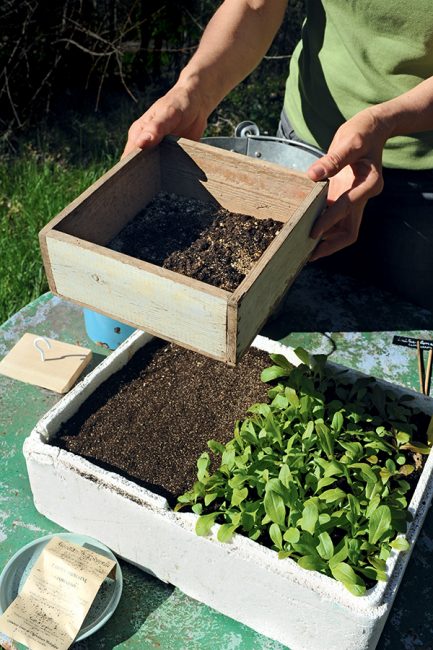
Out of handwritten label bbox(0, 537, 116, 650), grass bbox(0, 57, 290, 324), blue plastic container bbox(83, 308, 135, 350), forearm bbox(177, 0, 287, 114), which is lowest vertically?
grass bbox(0, 57, 290, 324)

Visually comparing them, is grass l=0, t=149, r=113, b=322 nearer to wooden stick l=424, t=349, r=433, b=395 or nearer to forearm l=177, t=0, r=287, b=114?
forearm l=177, t=0, r=287, b=114

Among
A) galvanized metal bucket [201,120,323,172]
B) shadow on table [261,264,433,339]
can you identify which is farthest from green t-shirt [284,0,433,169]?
shadow on table [261,264,433,339]

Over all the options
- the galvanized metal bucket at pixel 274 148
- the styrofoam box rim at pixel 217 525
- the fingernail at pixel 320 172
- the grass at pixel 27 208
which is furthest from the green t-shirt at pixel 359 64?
the grass at pixel 27 208

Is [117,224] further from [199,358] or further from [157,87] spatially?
[157,87]

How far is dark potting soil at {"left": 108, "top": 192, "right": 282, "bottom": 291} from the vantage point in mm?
1432

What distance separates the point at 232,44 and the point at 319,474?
1.23 metres

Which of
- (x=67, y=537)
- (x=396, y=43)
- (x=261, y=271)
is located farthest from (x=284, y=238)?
(x=396, y=43)

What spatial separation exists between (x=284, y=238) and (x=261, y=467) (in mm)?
473

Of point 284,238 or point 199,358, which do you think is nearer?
point 284,238

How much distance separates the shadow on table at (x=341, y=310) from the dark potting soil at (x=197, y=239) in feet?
2.14

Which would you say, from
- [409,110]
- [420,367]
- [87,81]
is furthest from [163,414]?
[87,81]

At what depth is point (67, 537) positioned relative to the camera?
5.25 feet

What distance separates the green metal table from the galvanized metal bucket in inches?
15.1

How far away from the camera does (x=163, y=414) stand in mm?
1706
